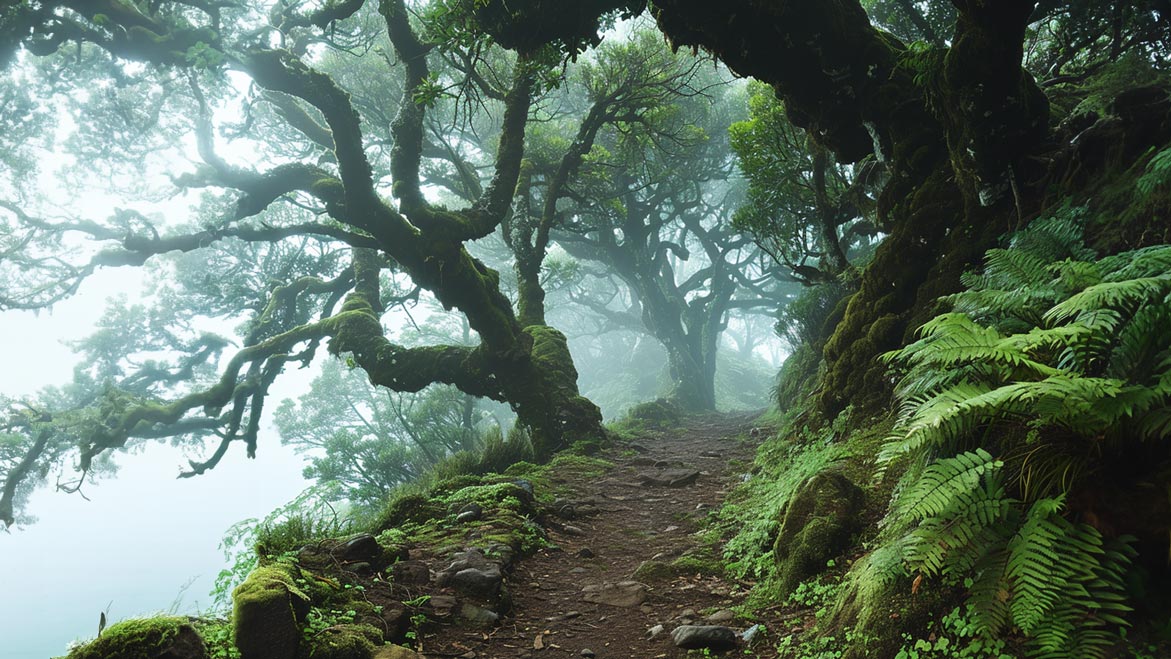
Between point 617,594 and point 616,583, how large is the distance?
24 cm

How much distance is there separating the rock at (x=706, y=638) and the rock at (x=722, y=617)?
9.5 inches

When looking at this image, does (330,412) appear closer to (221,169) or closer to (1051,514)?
(221,169)

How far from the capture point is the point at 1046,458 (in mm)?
2426

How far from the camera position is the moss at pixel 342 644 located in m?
2.80

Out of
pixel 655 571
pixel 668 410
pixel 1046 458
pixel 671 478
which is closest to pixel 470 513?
pixel 655 571

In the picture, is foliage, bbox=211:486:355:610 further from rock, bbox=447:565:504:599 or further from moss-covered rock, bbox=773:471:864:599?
moss-covered rock, bbox=773:471:864:599

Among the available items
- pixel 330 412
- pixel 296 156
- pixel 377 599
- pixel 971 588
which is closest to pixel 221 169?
pixel 296 156

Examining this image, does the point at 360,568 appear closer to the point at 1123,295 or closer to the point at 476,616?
the point at 476,616

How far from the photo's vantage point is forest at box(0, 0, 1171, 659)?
237 cm

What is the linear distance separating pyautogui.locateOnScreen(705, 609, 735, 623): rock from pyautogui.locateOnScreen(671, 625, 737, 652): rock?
242 millimetres

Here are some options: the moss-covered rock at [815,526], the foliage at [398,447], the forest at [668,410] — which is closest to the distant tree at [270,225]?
the forest at [668,410]

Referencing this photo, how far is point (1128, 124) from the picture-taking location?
4.82 m

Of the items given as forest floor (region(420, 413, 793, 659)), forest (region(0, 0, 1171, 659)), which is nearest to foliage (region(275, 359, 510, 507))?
forest (region(0, 0, 1171, 659))

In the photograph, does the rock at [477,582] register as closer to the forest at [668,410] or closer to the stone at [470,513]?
the forest at [668,410]
